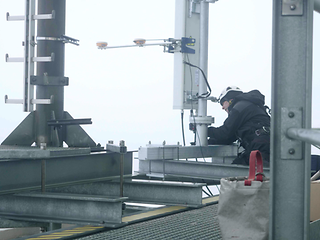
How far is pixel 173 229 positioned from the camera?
3693 millimetres

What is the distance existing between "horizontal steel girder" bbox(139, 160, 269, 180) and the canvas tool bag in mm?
3274

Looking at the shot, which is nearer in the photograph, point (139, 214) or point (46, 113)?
point (139, 214)

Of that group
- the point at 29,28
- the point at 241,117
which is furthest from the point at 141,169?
the point at 29,28

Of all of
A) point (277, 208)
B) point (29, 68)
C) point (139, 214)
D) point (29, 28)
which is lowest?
point (139, 214)

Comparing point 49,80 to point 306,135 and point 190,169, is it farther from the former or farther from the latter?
point 306,135

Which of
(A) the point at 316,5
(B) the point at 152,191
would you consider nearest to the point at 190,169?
(B) the point at 152,191

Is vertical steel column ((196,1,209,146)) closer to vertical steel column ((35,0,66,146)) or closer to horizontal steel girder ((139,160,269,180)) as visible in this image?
horizontal steel girder ((139,160,269,180))

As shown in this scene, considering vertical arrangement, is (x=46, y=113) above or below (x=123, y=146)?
above

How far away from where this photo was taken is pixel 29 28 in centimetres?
543

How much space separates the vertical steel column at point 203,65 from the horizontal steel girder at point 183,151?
16 centimetres

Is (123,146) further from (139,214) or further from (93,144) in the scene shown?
(93,144)

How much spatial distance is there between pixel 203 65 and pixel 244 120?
3.60ft

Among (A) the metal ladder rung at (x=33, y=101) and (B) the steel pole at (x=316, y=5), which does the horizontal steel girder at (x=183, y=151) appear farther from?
(B) the steel pole at (x=316, y=5)

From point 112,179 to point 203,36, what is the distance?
2.86m
